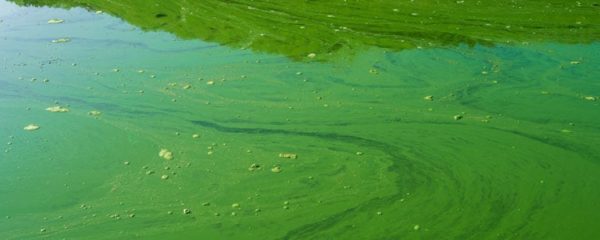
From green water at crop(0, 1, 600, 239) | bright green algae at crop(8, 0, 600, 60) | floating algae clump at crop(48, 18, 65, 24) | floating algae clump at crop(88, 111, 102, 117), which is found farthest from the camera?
floating algae clump at crop(48, 18, 65, 24)

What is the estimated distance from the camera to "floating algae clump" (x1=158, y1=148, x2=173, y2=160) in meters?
2.57

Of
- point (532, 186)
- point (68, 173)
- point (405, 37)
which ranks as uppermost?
point (405, 37)

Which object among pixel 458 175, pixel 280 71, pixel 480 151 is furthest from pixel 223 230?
pixel 280 71

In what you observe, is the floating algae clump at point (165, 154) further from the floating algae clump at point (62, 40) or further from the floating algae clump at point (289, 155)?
the floating algae clump at point (62, 40)

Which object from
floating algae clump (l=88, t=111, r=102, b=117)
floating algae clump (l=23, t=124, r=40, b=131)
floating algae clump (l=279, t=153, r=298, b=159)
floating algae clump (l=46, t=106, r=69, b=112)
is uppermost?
floating algae clump (l=279, t=153, r=298, b=159)

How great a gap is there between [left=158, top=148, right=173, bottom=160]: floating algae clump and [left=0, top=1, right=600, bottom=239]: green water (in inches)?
0.9

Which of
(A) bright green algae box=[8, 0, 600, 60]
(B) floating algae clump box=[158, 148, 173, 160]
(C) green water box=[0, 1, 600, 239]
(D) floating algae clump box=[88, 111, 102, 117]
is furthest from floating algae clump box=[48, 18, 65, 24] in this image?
(B) floating algae clump box=[158, 148, 173, 160]

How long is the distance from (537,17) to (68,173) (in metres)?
3.17

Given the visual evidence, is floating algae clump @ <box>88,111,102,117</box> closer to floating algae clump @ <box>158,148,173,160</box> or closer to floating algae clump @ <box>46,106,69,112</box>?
floating algae clump @ <box>46,106,69,112</box>

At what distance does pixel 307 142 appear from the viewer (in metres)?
2.67

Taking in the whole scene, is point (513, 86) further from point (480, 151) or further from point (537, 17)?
point (537, 17)

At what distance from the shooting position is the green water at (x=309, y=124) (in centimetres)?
220

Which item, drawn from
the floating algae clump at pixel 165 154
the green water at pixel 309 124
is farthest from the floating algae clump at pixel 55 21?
the floating algae clump at pixel 165 154

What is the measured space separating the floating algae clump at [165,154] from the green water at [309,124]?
0.02 m
